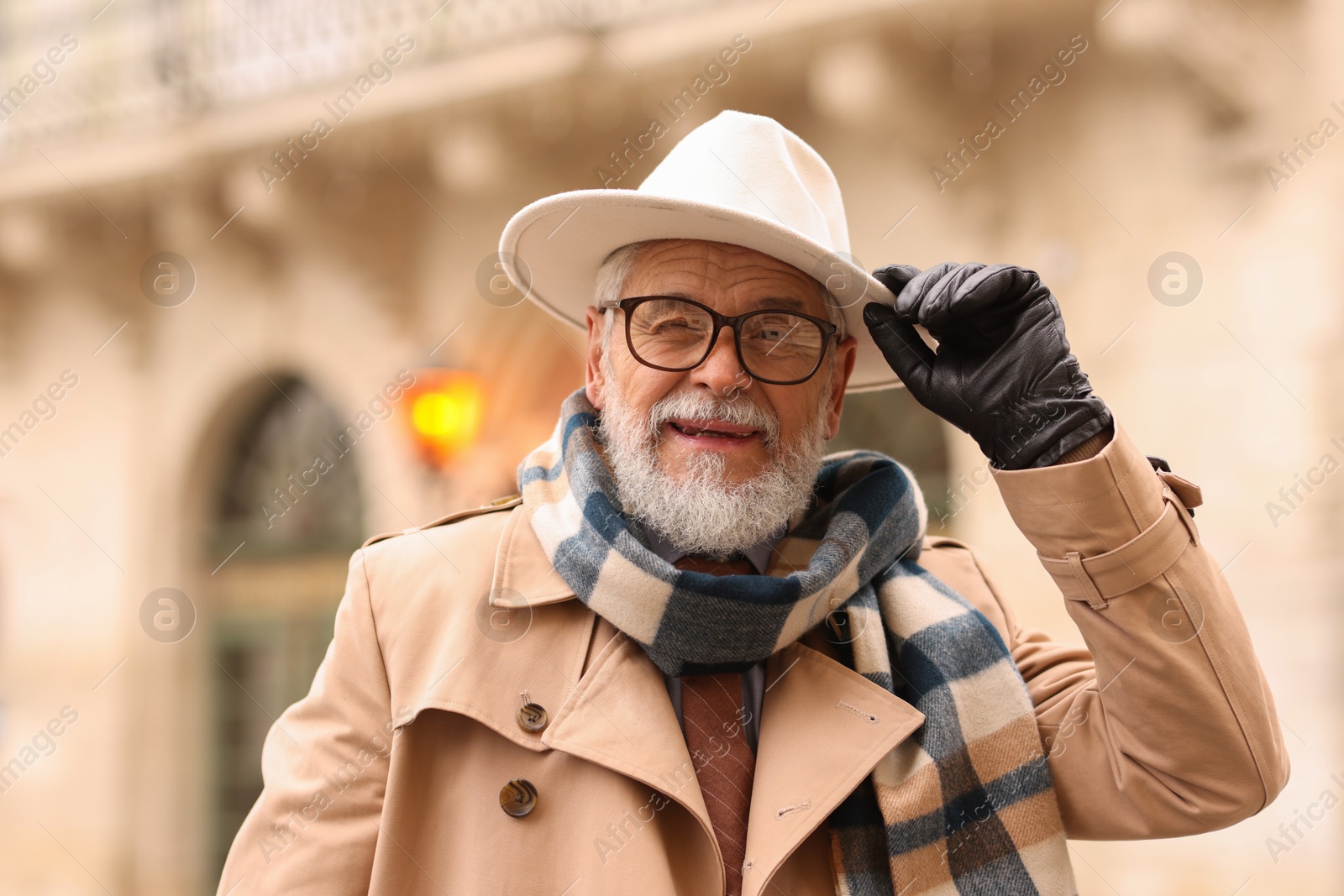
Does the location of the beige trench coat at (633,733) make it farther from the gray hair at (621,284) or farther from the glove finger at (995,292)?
the gray hair at (621,284)

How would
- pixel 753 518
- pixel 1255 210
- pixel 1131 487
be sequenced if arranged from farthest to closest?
1. pixel 1255 210
2. pixel 753 518
3. pixel 1131 487

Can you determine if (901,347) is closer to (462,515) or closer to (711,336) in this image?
(711,336)

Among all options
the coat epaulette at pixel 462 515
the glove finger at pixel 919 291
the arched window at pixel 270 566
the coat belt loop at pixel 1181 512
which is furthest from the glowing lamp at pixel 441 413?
the coat belt loop at pixel 1181 512

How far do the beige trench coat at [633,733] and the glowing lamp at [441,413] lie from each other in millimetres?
3236

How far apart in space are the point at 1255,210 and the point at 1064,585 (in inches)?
134

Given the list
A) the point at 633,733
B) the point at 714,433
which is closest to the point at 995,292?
the point at 714,433

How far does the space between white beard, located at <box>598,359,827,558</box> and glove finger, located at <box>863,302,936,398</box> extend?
0.84ft

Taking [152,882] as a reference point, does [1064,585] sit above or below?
above

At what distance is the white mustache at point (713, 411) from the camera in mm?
1884

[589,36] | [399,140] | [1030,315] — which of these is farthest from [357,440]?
[1030,315]

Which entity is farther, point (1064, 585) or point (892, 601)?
point (892, 601)

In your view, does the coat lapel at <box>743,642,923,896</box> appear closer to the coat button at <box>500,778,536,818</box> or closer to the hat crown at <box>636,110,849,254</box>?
the coat button at <box>500,778,536,818</box>

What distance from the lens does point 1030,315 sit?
1622 millimetres

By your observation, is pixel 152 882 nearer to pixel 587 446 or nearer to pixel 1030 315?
pixel 587 446
